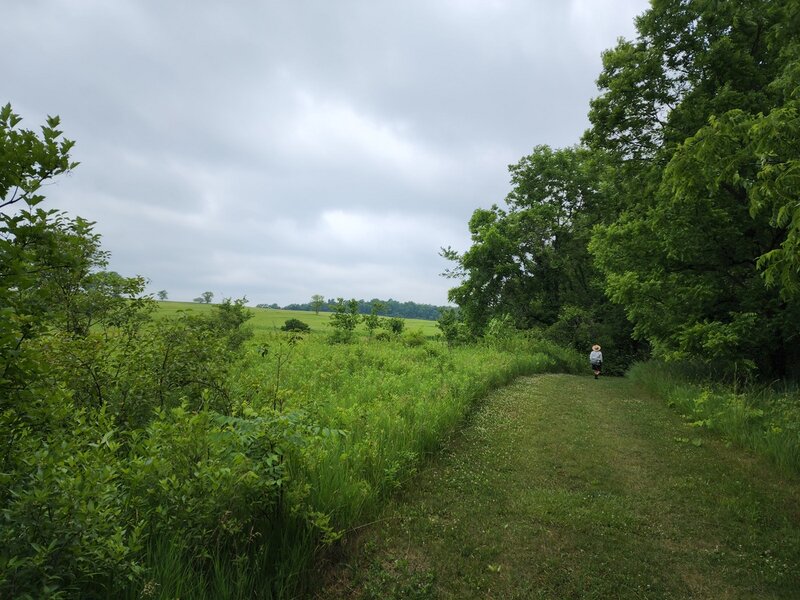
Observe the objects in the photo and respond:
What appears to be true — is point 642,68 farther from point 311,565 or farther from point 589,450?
point 311,565

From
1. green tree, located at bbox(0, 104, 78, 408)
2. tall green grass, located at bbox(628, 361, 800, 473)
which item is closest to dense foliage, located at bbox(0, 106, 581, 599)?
green tree, located at bbox(0, 104, 78, 408)

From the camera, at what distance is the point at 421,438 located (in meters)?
6.60

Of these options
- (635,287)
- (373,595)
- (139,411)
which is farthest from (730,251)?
(139,411)

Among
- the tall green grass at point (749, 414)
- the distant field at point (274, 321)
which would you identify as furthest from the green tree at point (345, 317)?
the tall green grass at point (749, 414)

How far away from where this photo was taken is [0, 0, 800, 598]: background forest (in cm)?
234

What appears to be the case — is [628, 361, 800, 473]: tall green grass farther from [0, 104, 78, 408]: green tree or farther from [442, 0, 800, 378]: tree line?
[0, 104, 78, 408]: green tree

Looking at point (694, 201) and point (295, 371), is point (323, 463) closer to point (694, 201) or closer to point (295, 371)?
point (295, 371)

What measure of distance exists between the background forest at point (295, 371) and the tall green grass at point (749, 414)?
0.06m

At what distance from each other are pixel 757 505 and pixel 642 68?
14.4 meters

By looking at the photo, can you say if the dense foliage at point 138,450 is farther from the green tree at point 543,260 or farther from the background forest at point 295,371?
the green tree at point 543,260

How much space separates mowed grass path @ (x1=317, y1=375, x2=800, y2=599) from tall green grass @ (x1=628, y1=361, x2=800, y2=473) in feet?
1.07

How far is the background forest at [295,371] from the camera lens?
2.34m

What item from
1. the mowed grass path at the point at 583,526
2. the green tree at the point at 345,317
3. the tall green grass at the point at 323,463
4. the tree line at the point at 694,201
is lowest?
the mowed grass path at the point at 583,526

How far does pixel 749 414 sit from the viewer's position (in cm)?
769
